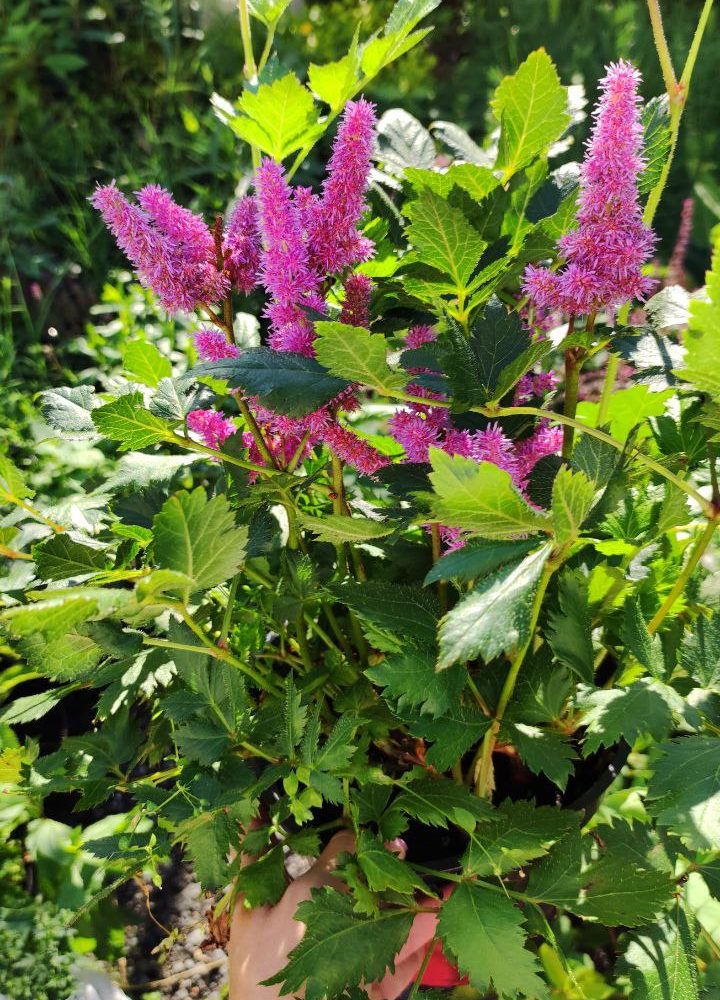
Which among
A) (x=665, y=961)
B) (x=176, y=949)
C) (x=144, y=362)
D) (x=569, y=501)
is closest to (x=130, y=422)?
(x=144, y=362)

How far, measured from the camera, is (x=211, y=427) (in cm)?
61

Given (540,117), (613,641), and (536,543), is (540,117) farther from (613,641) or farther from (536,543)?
(613,641)

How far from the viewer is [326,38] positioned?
2.41 meters

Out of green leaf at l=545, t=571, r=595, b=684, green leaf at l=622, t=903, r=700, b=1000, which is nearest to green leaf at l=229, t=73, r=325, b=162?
green leaf at l=545, t=571, r=595, b=684

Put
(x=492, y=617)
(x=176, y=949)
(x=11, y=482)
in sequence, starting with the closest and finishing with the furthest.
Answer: (x=492, y=617) < (x=11, y=482) < (x=176, y=949)

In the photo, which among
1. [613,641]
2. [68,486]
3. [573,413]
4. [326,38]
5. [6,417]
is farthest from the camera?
[326,38]

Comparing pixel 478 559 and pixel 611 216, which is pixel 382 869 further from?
pixel 611 216

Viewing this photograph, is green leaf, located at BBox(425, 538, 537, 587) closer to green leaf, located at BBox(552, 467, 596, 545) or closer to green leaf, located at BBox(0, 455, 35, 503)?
green leaf, located at BBox(552, 467, 596, 545)

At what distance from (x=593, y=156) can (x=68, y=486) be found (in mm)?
999

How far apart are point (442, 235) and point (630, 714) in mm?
288

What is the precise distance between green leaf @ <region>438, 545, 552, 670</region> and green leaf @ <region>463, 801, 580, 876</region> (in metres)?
0.18

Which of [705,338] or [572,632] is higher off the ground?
[705,338]

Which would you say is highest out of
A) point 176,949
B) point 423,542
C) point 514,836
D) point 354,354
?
point 354,354

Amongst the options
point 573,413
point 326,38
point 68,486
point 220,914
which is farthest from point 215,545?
point 326,38
